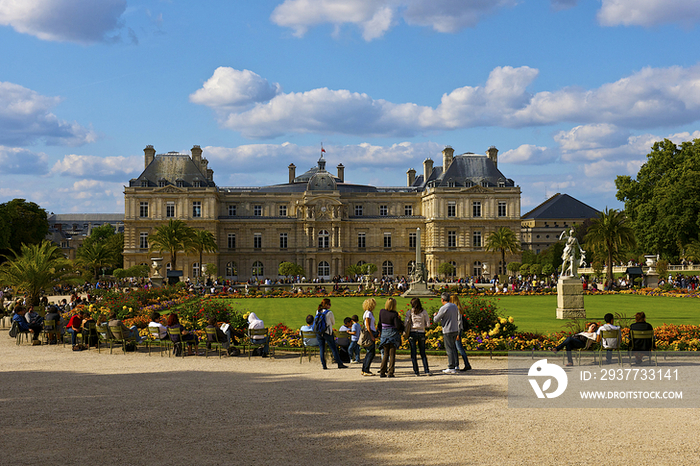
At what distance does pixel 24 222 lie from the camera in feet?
236

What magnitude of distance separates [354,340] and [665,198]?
1882 inches

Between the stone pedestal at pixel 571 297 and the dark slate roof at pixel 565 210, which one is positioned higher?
the dark slate roof at pixel 565 210

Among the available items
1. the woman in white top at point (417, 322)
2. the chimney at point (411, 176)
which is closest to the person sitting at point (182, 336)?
the woman in white top at point (417, 322)

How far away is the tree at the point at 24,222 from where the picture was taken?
224 feet

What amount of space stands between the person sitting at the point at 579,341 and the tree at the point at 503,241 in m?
57.5

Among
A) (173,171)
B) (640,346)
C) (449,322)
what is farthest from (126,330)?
(173,171)

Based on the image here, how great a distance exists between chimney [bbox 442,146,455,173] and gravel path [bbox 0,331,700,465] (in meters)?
70.6

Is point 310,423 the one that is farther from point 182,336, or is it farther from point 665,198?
point 665,198

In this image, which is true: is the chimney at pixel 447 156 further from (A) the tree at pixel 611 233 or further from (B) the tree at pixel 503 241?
(A) the tree at pixel 611 233

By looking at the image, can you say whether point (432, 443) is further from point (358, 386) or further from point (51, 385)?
point (51, 385)

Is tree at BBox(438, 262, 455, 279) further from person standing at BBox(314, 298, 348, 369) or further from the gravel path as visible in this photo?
the gravel path

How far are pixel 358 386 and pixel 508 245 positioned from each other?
205ft

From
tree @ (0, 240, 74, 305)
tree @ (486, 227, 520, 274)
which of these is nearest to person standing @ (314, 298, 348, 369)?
tree @ (0, 240, 74, 305)

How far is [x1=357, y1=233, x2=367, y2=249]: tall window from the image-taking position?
8375 centimetres
